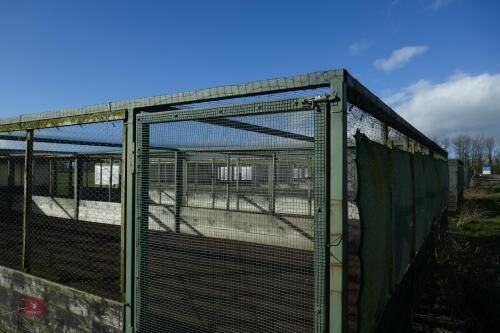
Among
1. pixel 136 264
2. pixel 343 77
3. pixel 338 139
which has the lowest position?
pixel 136 264

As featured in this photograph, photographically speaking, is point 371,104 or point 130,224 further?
point 130,224

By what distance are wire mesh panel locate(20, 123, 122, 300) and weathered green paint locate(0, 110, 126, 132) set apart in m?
0.17

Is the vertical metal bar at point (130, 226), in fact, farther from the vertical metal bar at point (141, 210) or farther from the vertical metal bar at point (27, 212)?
the vertical metal bar at point (27, 212)

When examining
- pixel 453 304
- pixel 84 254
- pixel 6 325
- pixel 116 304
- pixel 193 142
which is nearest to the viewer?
pixel 193 142

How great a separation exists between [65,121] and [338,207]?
287cm

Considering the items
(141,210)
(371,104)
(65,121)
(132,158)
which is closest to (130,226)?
(141,210)

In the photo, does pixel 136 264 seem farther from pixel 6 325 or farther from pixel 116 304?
pixel 6 325

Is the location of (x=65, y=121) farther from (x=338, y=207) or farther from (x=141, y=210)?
(x=338, y=207)

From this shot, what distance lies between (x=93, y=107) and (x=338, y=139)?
2390 millimetres

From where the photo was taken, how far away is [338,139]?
2.21m

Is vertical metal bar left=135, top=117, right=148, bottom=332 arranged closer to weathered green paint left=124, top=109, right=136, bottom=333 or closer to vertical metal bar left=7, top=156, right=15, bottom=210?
weathered green paint left=124, top=109, right=136, bottom=333

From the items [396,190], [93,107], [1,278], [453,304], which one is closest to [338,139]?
[396,190]
